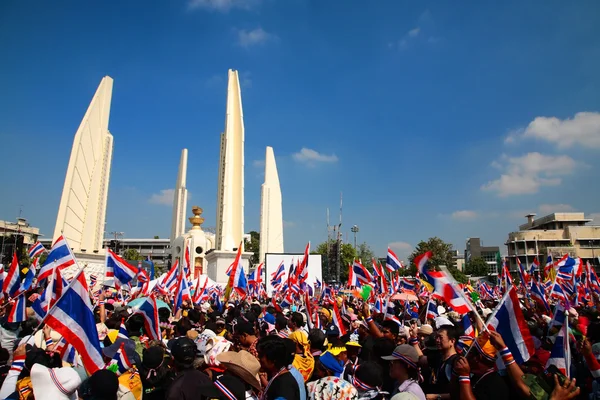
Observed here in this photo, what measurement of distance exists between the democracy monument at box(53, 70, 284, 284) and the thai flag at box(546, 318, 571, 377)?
21.7 m

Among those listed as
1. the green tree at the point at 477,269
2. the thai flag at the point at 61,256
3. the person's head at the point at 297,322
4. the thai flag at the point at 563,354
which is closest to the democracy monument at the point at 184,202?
the thai flag at the point at 61,256

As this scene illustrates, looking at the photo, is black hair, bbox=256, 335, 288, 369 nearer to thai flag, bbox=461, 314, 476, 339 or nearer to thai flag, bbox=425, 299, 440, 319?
thai flag, bbox=461, 314, 476, 339

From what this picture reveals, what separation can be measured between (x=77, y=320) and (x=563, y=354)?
13.3ft

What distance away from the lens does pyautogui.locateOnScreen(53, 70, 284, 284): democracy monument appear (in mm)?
29688

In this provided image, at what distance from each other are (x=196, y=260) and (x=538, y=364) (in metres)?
38.8

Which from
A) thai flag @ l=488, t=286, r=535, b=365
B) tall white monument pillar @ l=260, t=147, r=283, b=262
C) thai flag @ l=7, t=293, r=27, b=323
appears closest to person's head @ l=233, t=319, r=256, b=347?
thai flag @ l=488, t=286, r=535, b=365

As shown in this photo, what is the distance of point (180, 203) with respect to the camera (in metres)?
48.7

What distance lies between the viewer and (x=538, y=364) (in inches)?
149

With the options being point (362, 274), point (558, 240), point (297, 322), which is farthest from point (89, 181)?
point (558, 240)

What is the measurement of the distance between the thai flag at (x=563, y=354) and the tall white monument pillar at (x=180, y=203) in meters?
48.2

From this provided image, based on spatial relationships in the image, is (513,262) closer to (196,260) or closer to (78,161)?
(196,260)

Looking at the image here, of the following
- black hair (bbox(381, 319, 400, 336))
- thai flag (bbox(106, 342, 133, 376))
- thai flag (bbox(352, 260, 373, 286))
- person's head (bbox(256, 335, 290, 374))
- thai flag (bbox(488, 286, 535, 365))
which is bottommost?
thai flag (bbox(106, 342, 133, 376))

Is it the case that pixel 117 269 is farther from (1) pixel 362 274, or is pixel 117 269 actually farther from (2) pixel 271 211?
(2) pixel 271 211

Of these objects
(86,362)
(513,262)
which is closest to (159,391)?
(86,362)
